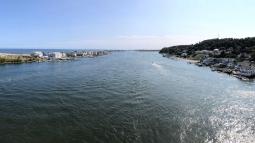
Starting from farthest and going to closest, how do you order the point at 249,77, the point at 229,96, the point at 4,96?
the point at 249,77 → the point at 229,96 → the point at 4,96

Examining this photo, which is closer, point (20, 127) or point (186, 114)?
point (20, 127)

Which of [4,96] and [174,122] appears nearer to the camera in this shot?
[174,122]

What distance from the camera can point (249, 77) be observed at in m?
67.6

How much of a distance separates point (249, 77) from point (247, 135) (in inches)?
1922

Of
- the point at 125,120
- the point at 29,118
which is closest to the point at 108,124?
the point at 125,120

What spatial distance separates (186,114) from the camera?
31078 mm

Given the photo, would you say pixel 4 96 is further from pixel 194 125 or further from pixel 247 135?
pixel 247 135

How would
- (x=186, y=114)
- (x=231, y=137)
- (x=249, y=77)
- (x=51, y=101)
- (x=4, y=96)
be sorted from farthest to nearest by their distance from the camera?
(x=249, y=77) → (x=4, y=96) → (x=51, y=101) → (x=186, y=114) → (x=231, y=137)

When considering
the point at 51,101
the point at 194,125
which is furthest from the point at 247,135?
the point at 51,101

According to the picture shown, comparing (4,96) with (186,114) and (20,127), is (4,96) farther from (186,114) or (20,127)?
(186,114)

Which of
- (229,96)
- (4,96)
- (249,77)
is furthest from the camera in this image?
(249,77)

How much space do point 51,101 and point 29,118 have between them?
7811 mm

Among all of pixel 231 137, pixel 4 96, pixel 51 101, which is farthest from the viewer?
pixel 4 96

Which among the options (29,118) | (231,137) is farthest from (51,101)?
(231,137)
